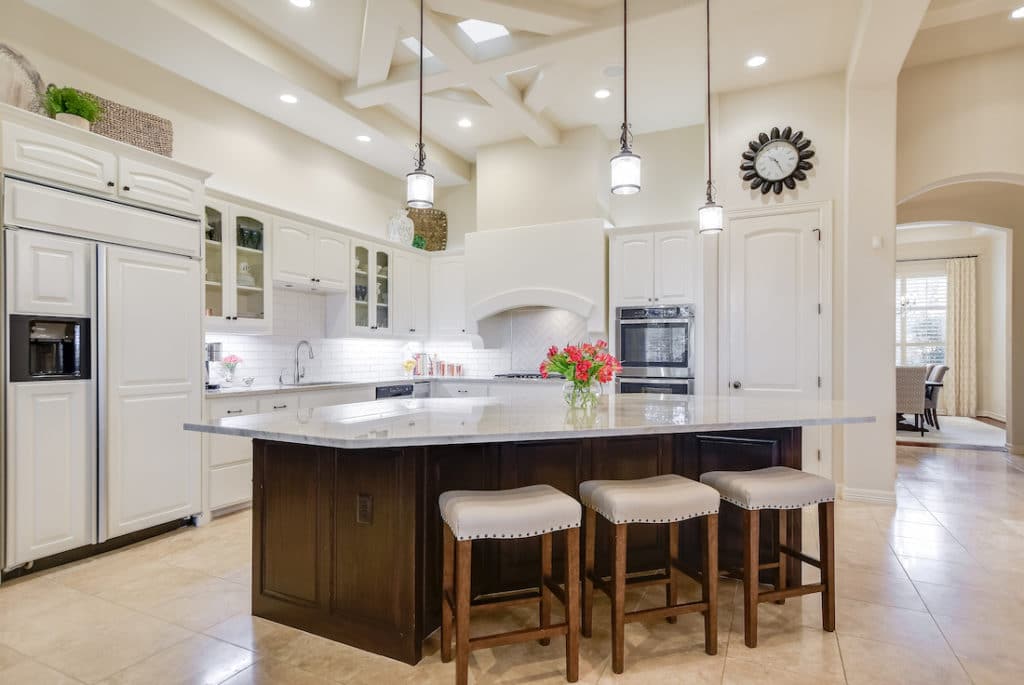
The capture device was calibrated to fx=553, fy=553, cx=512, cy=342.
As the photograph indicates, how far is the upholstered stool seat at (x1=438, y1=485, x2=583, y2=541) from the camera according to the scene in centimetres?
184

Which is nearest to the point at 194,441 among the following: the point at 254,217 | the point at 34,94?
the point at 254,217

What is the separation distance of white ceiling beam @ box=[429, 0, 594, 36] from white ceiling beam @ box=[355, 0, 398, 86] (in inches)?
12.2

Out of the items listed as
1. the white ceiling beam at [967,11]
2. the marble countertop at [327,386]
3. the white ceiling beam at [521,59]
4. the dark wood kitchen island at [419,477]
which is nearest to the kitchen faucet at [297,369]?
the marble countertop at [327,386]

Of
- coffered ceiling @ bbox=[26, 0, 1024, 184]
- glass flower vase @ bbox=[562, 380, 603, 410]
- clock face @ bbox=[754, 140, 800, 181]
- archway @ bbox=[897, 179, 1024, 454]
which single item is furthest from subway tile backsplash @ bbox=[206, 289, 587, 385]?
archway @ bbox=[897, 179, 1024, 454]

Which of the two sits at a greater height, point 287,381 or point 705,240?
point 705,240

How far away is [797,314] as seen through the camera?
4.48 meters

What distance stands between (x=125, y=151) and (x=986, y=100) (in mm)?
5919

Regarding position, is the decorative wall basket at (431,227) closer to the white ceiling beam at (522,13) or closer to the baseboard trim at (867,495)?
the white ceiling beam at (522,13)

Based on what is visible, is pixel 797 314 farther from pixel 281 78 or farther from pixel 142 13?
pixel 142 13

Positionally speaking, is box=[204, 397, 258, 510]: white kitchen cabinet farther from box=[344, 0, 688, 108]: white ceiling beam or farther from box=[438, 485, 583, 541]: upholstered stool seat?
box=[344, 0, 688, 108]: white ceiling beam

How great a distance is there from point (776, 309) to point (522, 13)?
2.96 metres

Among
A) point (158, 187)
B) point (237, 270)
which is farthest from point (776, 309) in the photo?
point (158, 187)

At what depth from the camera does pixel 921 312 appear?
9.80 meters

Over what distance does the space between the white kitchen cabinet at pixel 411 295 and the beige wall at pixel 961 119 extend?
4.45 meters
